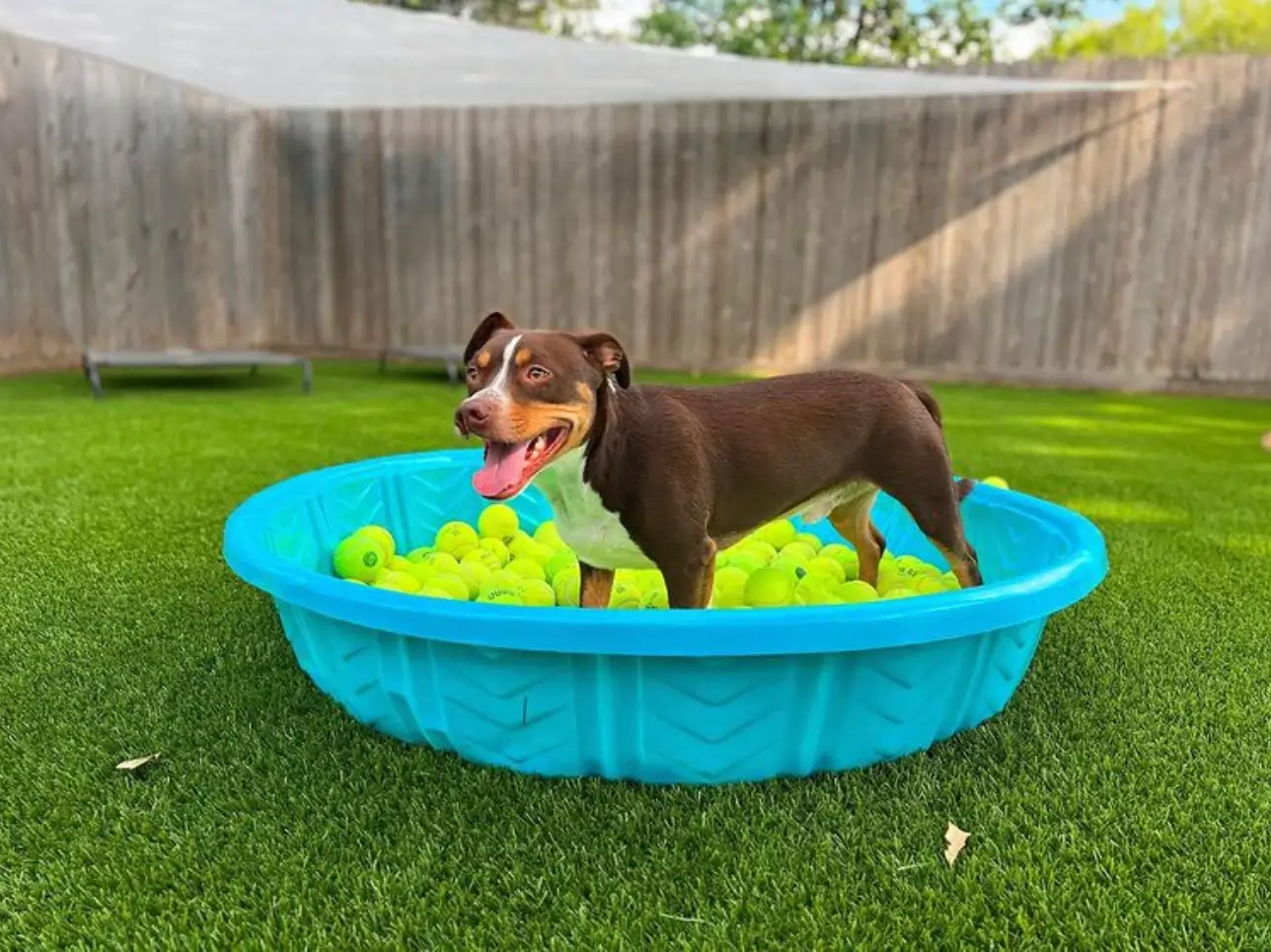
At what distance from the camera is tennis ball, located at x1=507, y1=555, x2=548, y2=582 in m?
3.00

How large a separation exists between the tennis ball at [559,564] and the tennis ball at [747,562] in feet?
1.59

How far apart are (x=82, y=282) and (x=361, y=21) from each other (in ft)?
13.0

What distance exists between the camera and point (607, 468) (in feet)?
6.62

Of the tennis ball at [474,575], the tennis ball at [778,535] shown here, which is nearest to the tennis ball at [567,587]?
the tennis ball at [474,575]

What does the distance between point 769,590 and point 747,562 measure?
1.62 feet

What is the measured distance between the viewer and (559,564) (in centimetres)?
301

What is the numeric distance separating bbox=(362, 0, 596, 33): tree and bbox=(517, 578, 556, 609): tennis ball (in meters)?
24.4

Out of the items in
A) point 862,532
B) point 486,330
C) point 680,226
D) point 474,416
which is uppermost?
point 680,226

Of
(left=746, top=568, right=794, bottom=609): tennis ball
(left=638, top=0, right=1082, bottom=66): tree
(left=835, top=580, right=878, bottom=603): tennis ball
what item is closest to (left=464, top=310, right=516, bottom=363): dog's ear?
(left=746, top=568, right=794, bottom=609): tennis ball

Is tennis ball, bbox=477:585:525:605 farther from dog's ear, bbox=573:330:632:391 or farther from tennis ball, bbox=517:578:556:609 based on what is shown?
dog's ear, bbox=573:330:632:391

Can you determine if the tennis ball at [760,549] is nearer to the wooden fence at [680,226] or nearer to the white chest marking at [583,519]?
the white chest marking at [583,519]

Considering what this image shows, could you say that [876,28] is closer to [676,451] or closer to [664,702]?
[676,451]

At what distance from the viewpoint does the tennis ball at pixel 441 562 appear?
2874 millimetres

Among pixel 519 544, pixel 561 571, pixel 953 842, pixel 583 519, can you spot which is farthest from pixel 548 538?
pixel 953 842
